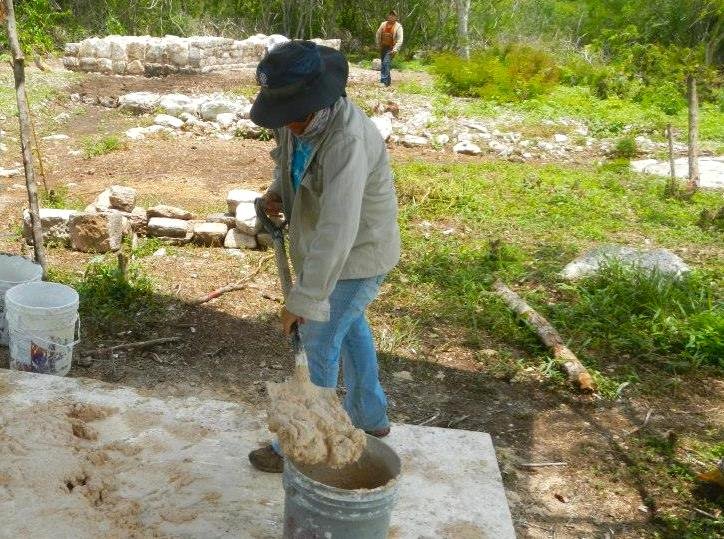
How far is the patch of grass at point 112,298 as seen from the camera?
5.11 metres

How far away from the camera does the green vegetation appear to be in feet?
17.3

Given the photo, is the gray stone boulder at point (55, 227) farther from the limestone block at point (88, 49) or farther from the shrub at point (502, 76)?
the limestone block at point (88, 49)

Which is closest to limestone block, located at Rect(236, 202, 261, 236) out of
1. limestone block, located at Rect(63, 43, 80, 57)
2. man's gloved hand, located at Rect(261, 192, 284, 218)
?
man's gloved hand, located at Rect(261, 192, 284, 218)

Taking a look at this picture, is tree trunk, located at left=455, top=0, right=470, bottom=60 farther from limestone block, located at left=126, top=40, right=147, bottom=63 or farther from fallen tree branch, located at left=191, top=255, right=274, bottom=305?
fallen tree branch, located at left=191, top=255, right=274, bottom=305

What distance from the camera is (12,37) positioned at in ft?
15.2

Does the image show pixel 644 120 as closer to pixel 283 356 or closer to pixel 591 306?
pixel 591 306

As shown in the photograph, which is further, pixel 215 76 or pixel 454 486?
pixel 215 76

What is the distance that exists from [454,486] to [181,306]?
2.99 m

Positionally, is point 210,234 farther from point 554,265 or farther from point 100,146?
point 100,146

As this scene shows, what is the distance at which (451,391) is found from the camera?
15.6 feet

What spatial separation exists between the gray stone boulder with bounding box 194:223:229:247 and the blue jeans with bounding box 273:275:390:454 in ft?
11.8

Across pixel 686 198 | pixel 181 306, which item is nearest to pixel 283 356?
pixel 181 306

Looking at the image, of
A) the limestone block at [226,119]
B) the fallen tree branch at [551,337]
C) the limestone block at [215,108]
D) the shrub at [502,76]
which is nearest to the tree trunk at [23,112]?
the fallen tree branch at [551,337]

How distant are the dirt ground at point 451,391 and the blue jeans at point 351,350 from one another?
17.8 inches
